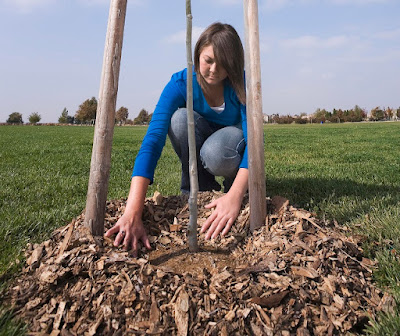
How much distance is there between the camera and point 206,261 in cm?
250

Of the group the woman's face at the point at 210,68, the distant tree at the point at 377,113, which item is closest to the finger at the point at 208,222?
the woman's face at the point at 210,68

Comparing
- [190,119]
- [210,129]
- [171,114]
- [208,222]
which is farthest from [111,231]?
[210,129]

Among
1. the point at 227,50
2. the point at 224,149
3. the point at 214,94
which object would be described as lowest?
the point at 224,149

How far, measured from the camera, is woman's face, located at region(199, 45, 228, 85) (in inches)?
118

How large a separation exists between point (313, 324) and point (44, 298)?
153 cm

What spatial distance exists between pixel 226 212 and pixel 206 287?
796mm

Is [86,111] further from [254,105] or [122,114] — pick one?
[254,105]

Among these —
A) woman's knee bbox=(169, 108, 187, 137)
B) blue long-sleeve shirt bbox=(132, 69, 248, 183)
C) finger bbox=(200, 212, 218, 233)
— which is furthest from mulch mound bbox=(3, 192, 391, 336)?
woman's knee bbox=(169, 108, 187, 137)

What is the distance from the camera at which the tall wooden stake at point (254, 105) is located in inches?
100

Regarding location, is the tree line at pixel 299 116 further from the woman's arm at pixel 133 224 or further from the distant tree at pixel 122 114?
the woman's arm at pixel 133 224

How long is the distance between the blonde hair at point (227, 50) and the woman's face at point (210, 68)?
0.11ft

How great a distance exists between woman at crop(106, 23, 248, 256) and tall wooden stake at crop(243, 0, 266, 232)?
0.91 ft

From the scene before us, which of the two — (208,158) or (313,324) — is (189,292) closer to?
(313,324)

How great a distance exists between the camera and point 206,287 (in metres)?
2.19
